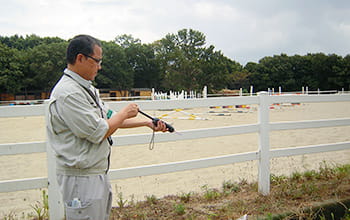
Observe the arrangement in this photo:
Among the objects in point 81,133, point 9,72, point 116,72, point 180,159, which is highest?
point 116,72

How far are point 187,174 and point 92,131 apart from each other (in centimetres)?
320

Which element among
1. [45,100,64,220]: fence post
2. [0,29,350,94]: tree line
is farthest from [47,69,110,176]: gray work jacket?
[0,29,350,94]: tree line

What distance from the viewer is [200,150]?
627 centimetres

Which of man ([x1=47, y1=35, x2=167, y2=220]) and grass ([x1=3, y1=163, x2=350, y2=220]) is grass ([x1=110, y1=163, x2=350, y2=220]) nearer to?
grass ([x1=3, y1=163, x2=350, y2=220])

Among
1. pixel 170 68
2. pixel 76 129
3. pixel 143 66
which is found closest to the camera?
pixel 76 129

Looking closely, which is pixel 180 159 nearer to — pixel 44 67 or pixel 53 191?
pixel 53 191

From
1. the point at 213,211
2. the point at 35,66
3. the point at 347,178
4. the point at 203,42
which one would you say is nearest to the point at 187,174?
the point at 213,211

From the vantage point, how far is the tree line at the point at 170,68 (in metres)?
44.6

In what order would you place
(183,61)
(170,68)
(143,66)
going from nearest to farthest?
(183,61) < (170,68) < (143,66)

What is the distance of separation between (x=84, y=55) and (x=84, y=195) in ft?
2.51

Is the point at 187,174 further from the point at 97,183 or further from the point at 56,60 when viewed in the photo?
the point at 56,60

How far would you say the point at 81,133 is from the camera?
5.09 feet

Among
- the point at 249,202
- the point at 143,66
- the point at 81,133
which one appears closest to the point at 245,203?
the point at 249,202

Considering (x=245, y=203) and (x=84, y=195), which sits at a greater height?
(x=84, y=195)
